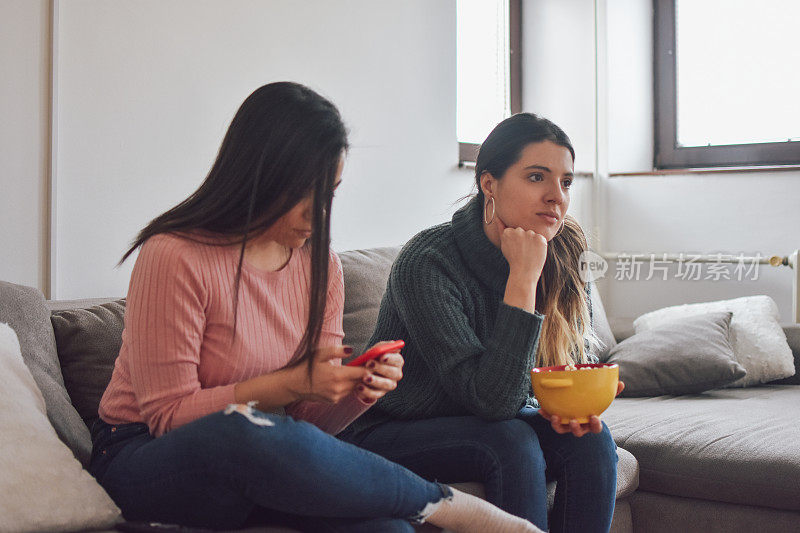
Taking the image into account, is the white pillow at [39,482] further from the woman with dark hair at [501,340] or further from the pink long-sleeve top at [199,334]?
the woman with dark hair at [501,340]

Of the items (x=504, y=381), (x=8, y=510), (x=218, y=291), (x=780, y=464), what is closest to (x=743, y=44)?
(x=780, y=464)

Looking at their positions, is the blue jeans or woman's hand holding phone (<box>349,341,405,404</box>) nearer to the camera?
woman's hand holding phone (<box>349,341,405,404</box>)

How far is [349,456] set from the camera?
3.71 ft

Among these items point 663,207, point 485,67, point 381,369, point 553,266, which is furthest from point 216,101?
point 663,207

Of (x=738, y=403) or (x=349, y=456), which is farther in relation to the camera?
(x=738, y=403)

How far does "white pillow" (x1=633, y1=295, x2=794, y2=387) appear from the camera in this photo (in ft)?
8.41

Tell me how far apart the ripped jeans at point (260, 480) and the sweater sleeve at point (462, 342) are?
26 cm

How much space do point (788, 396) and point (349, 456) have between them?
1688 millimetres

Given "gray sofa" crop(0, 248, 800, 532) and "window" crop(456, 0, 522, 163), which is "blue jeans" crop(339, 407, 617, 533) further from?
"window" crop(456, 0, 522, 163)

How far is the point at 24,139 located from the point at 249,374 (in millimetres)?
868

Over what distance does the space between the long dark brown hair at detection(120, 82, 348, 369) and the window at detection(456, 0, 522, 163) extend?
1960mm

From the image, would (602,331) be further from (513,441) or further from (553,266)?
(513,441)

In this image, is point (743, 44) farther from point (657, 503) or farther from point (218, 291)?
point (218, 291)

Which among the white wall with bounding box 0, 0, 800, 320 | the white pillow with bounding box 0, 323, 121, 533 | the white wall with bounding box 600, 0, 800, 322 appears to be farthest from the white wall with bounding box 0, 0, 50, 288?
the white wall with bounding box 600, 0, 800, 322
